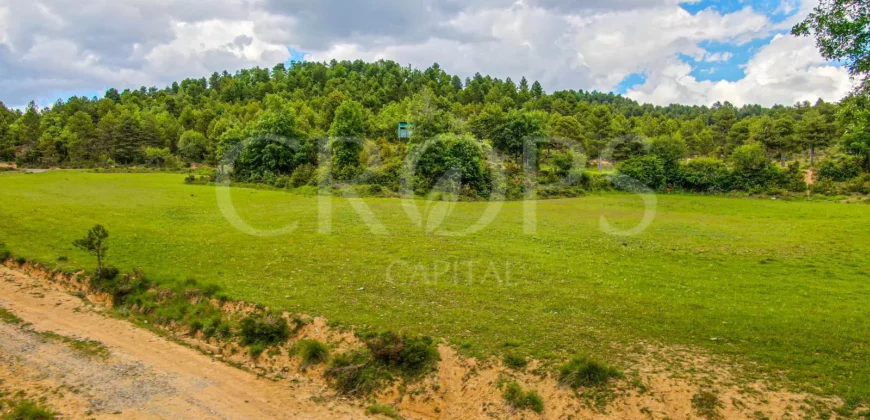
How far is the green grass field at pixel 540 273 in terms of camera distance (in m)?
16.1

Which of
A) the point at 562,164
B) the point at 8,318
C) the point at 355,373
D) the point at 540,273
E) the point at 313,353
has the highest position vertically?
the point at 562,164

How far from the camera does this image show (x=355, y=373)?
15.0 metres

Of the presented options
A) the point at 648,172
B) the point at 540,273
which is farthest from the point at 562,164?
the point at 540,273

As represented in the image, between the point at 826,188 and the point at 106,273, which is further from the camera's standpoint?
the point at 826,188

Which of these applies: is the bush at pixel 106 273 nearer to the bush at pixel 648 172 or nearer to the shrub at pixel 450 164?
the shrub at pixel 450 164

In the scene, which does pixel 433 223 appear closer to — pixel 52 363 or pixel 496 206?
pixel 496 206

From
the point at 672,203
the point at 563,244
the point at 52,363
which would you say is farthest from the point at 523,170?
the point at 52,363

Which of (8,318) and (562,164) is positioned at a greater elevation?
(562,164)

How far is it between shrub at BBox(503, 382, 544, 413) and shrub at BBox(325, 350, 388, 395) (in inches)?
155

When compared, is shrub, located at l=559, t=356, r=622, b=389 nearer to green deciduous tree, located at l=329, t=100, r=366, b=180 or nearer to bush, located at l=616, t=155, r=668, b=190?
green deciduous tree, located at l=329, t=100, r=366, b=180

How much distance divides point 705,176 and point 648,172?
27.8 ft

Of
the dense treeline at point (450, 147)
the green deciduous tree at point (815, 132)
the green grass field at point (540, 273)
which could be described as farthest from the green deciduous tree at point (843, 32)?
the green deciduous tree at point (815, 132)

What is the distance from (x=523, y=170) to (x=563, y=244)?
159 feet

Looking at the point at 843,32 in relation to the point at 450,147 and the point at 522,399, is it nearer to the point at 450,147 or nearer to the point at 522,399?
the point at 522,399
